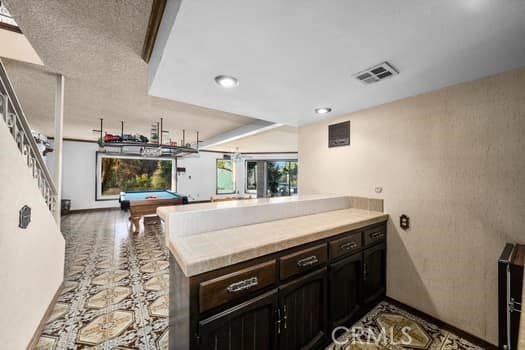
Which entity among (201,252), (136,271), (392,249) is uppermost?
(201,252)

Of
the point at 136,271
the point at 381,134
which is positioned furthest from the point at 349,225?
the point at 136,271

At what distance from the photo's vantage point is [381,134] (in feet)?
7.17

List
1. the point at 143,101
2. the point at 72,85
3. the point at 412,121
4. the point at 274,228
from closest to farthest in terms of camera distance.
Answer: the point at 274,228 < the point at 412,121 < the point at 72,85 < the point at 143,101

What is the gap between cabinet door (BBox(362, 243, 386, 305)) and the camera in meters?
1.89

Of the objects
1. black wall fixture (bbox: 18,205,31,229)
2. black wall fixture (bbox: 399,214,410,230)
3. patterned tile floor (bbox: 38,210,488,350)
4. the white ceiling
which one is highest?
the white ceiling

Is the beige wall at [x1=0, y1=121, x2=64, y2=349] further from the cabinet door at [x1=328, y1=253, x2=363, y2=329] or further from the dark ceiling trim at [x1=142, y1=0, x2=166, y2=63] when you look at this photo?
the cabinet door at [x1=328, y1=253, x2=363, y2=329]

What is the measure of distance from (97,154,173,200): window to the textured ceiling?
3.32m

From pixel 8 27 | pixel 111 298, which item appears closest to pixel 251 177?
pixel 111 298

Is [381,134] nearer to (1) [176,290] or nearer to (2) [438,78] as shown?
(2) [438,78]

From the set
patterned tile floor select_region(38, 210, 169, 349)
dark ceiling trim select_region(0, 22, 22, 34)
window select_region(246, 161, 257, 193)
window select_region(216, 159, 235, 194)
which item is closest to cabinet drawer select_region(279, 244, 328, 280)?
patterned tile floor select_region(38, 210, 169, 349)

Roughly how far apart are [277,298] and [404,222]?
1565 mm

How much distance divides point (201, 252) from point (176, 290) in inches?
13.7

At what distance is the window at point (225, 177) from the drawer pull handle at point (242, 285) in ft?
29.0

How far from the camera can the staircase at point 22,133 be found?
146 cm
